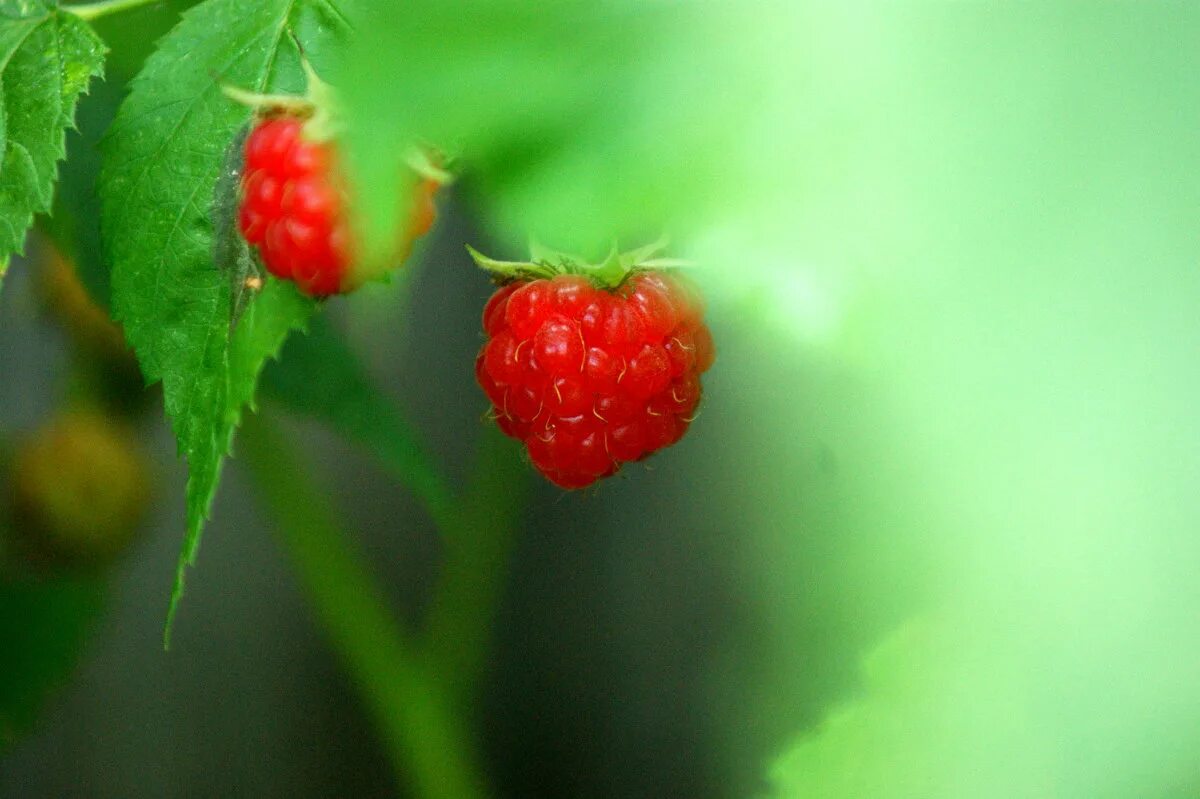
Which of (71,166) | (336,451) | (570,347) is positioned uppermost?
(336,451)

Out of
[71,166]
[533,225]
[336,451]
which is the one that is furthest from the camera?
[336,451]

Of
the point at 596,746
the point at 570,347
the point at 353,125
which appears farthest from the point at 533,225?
the point at 596,746

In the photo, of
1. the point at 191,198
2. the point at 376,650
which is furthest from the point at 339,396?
the point at 191,198

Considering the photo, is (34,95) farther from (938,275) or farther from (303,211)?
(938,275)

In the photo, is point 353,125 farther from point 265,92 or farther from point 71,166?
point 71,166

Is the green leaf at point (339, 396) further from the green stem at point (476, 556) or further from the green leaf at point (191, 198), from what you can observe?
the green leaf at point (191, 198)

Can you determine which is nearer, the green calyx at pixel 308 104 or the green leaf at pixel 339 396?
the green calyx at pixel 308 104

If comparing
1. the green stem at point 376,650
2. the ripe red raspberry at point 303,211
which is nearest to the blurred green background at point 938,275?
the ripe red raspberry at point 303,211
